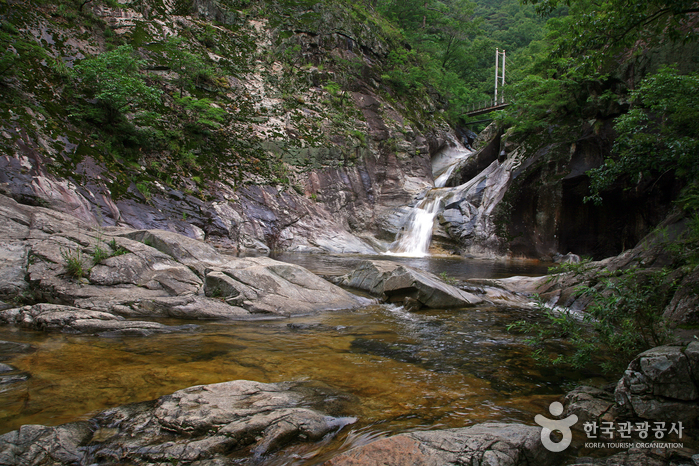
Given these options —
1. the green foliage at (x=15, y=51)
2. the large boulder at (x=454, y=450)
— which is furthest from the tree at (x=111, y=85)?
the large boulder at (x=454, y=450)

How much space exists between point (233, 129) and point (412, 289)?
18.3 meters

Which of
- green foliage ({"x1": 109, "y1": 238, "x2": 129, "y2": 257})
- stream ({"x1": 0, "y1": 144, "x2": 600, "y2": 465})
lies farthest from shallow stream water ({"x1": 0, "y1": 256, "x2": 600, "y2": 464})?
green foliage ({"x1": 109, "y1": 238, "x2": 129, "y2": 257})

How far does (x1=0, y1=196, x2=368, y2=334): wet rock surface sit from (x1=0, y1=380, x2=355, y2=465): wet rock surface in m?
2.69

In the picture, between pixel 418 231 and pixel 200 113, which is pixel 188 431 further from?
pixel 418 231

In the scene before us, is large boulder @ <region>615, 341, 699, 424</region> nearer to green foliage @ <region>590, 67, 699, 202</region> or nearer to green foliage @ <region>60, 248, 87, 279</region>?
green foliage @ <region>590, 67, 699, 202</region>

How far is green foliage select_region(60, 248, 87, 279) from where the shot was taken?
587cm

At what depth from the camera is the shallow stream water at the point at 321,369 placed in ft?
9.61

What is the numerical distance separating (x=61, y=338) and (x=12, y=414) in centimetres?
212

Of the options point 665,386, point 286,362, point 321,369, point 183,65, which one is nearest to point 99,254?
point 286,362

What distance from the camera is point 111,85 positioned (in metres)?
14.0

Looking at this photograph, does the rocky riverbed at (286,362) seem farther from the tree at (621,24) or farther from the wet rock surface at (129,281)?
the tree at (621,24)

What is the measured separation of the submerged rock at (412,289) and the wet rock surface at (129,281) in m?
0.74

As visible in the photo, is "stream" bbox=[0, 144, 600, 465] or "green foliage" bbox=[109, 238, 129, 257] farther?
"green foliage" bbox=[109, 238, 129, 257]

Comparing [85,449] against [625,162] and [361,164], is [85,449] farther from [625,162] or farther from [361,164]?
[361,164]
